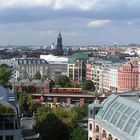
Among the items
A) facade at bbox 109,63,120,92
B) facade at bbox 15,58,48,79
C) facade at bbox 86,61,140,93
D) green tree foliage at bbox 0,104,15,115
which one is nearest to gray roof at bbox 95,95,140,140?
green tree foliage at bbox 0,104,15,115

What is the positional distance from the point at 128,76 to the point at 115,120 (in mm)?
87482

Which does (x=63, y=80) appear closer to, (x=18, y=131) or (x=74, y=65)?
(x=74, y=65)

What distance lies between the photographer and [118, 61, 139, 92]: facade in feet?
413

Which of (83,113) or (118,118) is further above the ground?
(118,118)

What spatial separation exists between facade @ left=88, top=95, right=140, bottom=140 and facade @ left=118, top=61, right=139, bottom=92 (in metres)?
79.6

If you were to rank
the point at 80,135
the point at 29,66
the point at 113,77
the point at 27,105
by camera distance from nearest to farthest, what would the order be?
the point at 80,135 < the point at 27,105 < the point at 113,77 < the point at 29,66

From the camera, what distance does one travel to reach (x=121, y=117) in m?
39.4

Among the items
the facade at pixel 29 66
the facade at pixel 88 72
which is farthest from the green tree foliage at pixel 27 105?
the facade at pixel 29 66

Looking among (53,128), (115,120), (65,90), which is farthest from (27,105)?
(115,120)

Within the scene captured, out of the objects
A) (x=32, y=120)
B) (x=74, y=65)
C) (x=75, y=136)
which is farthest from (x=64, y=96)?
(x=75, y=136)

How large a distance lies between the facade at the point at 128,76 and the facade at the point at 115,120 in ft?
261

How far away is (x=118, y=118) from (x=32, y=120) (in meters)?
39.6

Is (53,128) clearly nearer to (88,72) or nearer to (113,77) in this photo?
(113,77)

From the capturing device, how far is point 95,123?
4484 centimetres
